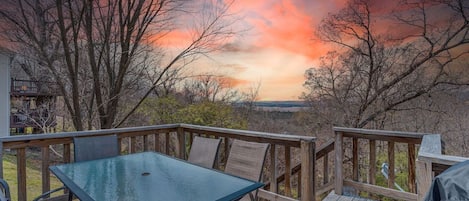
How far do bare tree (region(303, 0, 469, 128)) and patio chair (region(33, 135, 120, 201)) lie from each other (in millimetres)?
5743

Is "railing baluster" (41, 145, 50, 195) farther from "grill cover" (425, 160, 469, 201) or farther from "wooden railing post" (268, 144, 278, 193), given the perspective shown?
"grill cover" (425, 160, 469, 201)

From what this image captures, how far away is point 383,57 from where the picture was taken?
6.89 meters

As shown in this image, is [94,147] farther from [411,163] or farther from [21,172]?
[411,163]

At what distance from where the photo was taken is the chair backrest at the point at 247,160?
7.53 feet

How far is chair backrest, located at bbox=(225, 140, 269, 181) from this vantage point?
229cm

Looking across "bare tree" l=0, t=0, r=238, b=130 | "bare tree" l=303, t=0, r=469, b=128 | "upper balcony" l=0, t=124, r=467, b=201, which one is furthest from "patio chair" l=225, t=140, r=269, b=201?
"bare tree" l=303, t=0, r=469, b=128

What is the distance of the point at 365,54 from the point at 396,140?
462cm

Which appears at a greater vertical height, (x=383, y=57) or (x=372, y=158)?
(x=383, y=57)

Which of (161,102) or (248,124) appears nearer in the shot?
(161,102)

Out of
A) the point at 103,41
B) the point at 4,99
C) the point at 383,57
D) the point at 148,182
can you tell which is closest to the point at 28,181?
the point at 103,41

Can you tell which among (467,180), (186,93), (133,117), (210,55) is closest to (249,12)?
(210,55)

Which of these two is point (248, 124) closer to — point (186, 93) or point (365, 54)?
point (186, 93)

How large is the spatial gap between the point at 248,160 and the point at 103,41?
5675 mm

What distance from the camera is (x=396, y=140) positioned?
308cm
